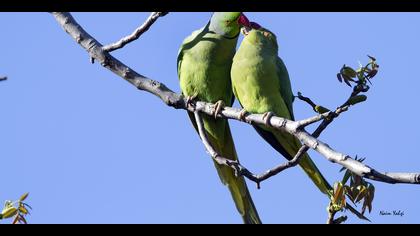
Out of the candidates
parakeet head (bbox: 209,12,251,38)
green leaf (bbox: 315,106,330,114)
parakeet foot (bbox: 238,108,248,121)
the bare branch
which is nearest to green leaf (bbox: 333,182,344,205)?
green leaf (bbox: 315,106,330,114)

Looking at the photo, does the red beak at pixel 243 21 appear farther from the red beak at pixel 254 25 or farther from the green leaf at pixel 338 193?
the green leaf at pixel 338 193

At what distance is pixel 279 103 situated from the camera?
16.9 feet

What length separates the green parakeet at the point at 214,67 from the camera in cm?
534

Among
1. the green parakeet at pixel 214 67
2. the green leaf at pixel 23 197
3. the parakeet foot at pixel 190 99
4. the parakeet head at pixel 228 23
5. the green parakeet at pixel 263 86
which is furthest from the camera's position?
the parakeet head at pixel 228 23

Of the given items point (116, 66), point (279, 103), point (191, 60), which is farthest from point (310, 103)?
point (191, 60)

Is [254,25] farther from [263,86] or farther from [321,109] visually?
[321,109]

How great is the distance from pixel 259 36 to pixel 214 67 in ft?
1.49

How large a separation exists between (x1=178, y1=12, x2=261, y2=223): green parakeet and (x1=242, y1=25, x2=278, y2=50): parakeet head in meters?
0.09

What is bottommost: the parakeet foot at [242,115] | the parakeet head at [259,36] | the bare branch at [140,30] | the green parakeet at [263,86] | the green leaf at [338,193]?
the green leaf at [338,193]

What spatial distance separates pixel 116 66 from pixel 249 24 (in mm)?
1972

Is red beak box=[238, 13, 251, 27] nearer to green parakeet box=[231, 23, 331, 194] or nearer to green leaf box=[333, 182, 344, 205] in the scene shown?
green parakeet box=[231, 23, 331, 194]

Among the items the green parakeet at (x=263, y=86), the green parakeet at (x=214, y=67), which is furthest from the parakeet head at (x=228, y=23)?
the green parakeet at (x=263, y=86)

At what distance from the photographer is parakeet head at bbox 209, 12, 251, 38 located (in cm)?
547
